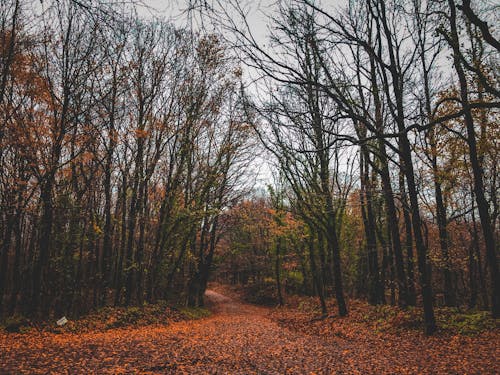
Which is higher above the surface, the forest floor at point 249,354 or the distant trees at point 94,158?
the distant trees at point 94,158

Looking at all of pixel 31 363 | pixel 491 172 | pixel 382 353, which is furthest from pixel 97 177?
pixel 491 172

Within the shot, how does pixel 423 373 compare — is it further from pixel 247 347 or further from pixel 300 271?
pixel 300 271

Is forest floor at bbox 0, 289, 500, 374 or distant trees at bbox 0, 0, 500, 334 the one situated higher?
distant trees at bbox 0, 0, 500, 334

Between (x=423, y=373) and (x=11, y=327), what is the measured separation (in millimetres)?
10985

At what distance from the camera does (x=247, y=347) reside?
8.22 m

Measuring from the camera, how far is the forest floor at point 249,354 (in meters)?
5.93

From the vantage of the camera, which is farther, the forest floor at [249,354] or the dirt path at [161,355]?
Result: the forest floor at [249,354]

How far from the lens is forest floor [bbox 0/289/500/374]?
5.93 metres

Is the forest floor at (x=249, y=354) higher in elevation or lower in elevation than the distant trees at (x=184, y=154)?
lower

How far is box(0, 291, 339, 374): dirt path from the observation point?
229 inches

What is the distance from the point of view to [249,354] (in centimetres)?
744

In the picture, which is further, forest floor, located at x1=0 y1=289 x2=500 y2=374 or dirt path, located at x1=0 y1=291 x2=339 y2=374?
forest floor, located at x1=0 y1=289 x2=500 y2=374

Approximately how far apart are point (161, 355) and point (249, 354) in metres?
2.13

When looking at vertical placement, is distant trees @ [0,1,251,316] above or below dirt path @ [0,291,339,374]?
above
